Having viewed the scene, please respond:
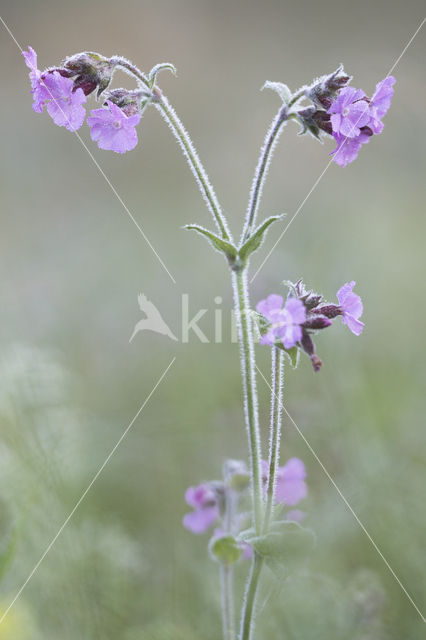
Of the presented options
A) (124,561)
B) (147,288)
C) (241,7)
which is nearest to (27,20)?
(241,7)

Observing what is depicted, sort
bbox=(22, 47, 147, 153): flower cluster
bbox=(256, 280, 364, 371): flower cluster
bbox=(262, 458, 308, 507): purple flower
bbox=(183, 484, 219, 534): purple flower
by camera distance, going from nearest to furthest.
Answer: bbox=(256, 280, 364, 371): flower cluster, bbox=(22, 47, 147, 153): flower cluster, bbox=(262, 458, 308, 507): purple flower, bbox=(183, 484, 219, 534): purple flower

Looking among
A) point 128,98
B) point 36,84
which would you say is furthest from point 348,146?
point 36,84

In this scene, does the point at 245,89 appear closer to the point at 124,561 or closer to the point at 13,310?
the point at 13,310

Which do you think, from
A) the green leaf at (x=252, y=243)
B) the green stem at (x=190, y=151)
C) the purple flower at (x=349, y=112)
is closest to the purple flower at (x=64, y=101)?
the green stem at (x=190, y=151)

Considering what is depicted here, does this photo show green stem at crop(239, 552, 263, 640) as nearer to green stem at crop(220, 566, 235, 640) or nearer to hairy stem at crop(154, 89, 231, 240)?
green stem at crop(220, 566, 235, 640)

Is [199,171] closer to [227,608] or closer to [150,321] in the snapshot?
[227,608]

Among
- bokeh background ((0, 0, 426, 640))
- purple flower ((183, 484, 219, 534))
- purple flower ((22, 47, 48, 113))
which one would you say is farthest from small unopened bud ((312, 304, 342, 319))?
purple flower ((22, 47, 48, 113))
